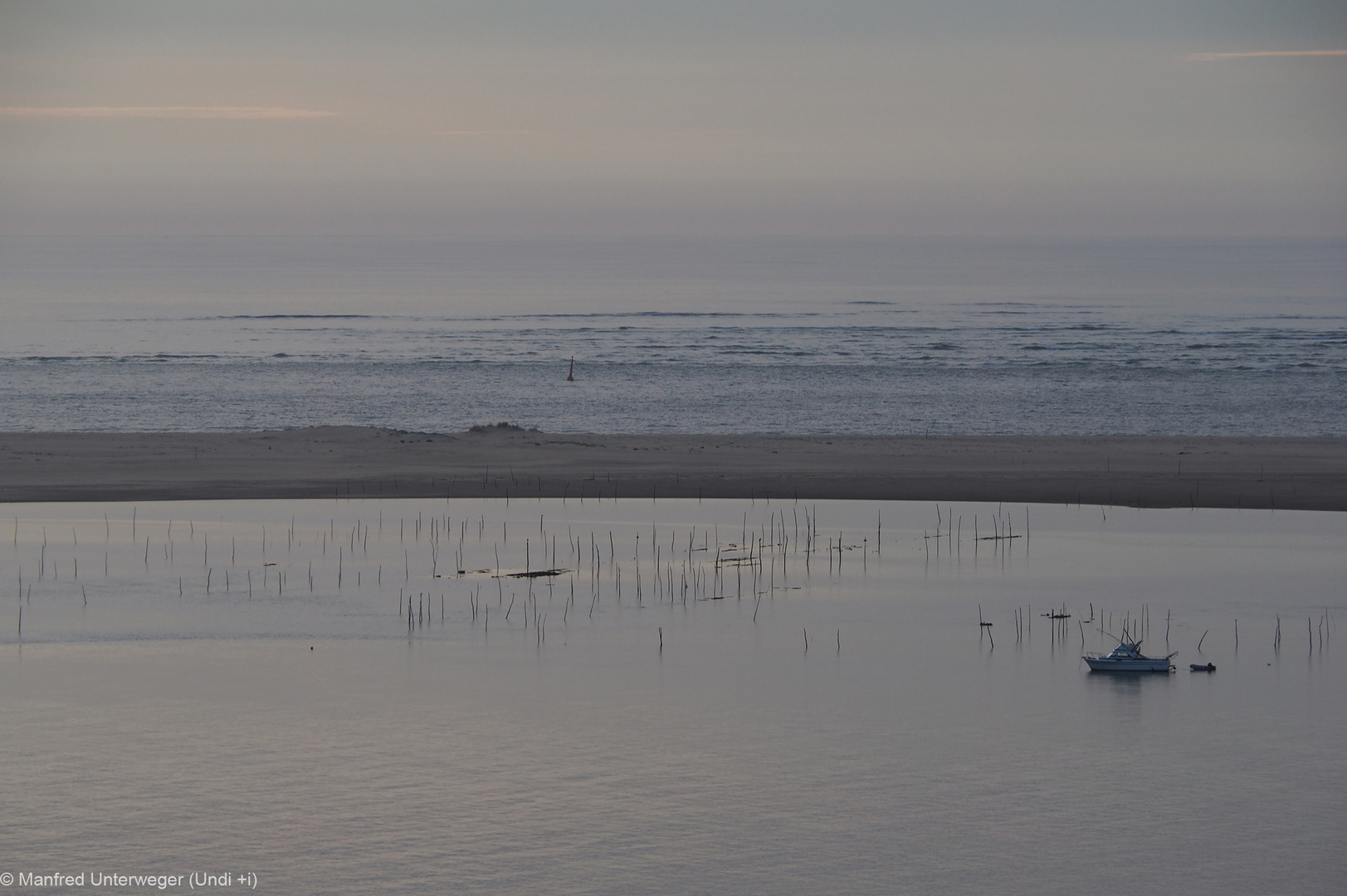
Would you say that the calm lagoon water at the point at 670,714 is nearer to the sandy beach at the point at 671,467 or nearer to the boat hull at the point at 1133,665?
the boat hull at the point at 1133,665

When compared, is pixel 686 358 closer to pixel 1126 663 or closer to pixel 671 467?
pixel 671 467

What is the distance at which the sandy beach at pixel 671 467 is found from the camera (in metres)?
29.1

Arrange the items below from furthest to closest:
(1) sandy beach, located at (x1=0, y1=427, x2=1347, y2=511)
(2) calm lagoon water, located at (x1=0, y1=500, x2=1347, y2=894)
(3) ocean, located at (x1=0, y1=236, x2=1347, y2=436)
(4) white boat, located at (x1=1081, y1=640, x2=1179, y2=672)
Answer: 1. (3) ocean, located at (x1=0, y1=236, x2=1347, y2=436)
2. (1) sandy beach, located at (x1=0, y1=427, x2=1347, y2=511)
3. (4) white boat, located at (x1=1081, y1=640, x2=1179, y2=672)
4. (2) calm lagoon water, located at (x1=0, y1=500, x2=1347, y2=894)

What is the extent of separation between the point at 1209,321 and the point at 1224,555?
246 ft

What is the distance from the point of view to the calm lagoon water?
1036 centimetres

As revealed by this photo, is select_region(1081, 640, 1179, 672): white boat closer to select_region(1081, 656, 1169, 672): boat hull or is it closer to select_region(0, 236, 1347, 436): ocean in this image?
select_region(1081, 656, 1169, 672): boat hull

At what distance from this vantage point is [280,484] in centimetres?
2991

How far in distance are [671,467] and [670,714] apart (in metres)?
19.1

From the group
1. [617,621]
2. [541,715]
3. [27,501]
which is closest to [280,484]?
[27,501]

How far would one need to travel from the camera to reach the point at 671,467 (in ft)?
108

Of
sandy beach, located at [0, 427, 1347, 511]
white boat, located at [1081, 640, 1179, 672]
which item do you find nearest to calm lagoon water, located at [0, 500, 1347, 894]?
white boat, located at [1081, 640, 1179, 672]

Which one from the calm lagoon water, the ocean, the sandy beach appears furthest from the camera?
the ocean

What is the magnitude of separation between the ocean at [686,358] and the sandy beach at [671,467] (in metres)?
8.18

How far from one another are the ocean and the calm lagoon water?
80.9ft
